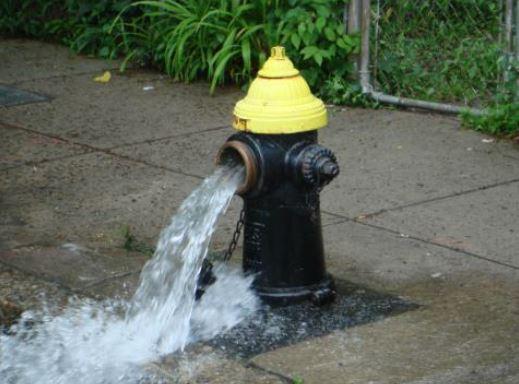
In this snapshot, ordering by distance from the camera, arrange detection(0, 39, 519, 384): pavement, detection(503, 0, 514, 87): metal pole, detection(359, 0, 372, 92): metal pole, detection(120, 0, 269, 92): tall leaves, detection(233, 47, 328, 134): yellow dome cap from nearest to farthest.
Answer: detection(0, 39, 519, 384): pavement, detection(233, 47, 328, 134): yellow dome cap, detection(503, 0, 514, 87): metal pole, detection(359, 0, 372, 92): metal pole, detection(120, 0, 269, 92): tall leaves

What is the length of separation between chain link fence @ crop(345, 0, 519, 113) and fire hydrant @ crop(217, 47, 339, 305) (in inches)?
142

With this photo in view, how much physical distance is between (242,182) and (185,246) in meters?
0.41

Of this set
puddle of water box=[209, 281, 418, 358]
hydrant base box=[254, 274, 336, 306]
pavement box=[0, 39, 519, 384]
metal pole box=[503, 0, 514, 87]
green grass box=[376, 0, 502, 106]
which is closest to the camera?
pavement box=[0, 39, 519, 384]

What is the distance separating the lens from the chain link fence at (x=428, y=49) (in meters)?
8.80

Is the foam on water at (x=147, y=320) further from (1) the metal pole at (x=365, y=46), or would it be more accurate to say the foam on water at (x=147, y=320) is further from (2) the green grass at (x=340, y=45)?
(1) the metal pole at (x=365, y=46)

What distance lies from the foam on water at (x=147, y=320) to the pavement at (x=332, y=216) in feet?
0.56

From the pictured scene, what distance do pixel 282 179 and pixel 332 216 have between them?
1.41 meters

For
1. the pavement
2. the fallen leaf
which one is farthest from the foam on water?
the fallen leaf

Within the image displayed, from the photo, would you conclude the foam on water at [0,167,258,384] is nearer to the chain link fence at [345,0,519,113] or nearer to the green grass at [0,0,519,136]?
the green grass at [0,0,519,136]

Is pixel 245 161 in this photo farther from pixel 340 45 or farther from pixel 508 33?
pixel 340 45

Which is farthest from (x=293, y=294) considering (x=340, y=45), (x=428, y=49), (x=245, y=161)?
(x=428, y=49)

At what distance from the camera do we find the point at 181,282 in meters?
5.19

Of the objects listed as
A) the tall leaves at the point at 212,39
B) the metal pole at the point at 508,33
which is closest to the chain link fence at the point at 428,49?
the metal pole at the point at 508,33

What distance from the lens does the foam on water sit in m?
4.72
